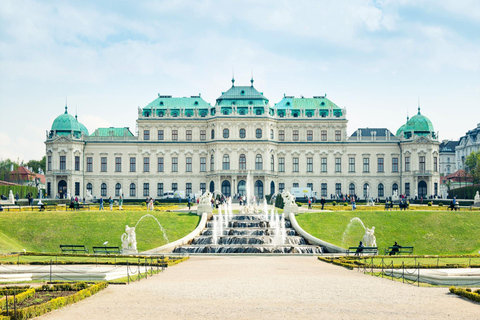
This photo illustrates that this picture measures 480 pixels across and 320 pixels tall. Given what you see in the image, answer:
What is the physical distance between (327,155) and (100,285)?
7305cm

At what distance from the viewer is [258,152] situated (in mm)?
90688

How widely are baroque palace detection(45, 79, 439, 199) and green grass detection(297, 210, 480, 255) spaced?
38059 millimetres

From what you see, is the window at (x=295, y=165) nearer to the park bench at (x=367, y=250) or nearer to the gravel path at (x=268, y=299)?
the park bench at (x=367, y=250)

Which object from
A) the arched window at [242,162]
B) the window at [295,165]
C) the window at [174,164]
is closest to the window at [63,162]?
the window at [174,164]

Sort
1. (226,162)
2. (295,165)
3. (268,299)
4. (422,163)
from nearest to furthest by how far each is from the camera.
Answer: (268,299) < (226,162) < (422,163) < (295,165)

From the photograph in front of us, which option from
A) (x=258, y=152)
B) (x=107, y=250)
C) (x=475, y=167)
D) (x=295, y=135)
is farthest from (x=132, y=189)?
(x=475, y=167)

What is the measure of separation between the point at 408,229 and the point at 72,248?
84.0 feet

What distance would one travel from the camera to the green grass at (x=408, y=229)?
44781 millimetres

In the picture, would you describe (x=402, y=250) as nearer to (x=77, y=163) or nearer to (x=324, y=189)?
(x=324, y=189)

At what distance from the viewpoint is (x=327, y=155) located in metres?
93.8

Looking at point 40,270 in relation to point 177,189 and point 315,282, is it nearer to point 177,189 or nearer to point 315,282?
point 315,282

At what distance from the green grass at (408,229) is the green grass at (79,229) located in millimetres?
11126

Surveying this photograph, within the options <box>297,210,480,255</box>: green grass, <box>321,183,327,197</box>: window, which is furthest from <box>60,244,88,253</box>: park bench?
<box>321,183,327,197</box>: window

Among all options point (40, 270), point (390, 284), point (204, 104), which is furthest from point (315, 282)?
point (204, 104)
